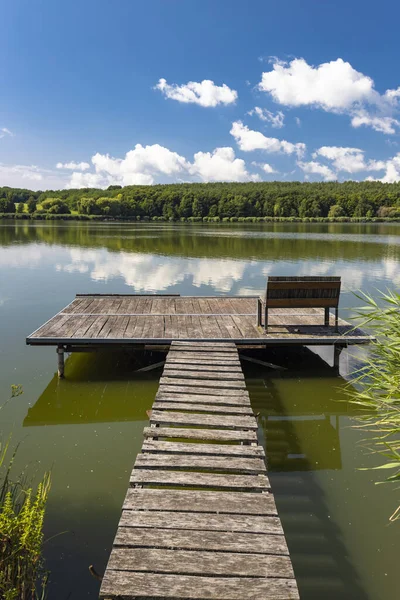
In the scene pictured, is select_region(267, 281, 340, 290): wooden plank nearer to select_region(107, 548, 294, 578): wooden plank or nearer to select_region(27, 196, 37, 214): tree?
select_region(107, 548, 294, 578): wooden plank

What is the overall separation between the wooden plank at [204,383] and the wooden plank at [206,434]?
1194mm

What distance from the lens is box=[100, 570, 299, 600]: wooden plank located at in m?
2.34

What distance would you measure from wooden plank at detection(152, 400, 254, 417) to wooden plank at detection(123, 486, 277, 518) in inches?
59.0

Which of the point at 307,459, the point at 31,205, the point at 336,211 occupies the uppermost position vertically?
the point at 31,205

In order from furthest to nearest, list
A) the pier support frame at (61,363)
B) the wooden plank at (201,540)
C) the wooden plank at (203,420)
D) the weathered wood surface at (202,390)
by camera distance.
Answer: the pier support frame at (61,363) < the weathered wood surface at (202,390) < the wooden plank at (203,420) < the wooden plank at (201,540)

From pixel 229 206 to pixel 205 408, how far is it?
341 feet

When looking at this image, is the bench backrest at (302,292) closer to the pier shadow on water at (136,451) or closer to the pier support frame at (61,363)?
the pier shadow on water at (136,451)

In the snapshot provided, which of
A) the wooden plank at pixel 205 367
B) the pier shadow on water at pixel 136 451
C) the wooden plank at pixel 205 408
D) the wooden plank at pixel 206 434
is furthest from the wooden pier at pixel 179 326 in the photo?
the wooden plank at pixel 206 434

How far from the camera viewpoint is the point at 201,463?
3682 millimetres

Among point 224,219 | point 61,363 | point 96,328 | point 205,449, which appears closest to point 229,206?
point 224,219

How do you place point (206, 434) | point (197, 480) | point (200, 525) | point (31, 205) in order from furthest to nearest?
1. point (31, 205)
2. point (206, 434)
3. point (197, 480)
4. point (200, 525)

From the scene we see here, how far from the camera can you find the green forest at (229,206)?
98.7m

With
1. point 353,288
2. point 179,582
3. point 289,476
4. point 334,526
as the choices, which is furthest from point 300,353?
point 353,288

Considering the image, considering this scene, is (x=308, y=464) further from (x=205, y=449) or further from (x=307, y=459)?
(x=205, y=449)
